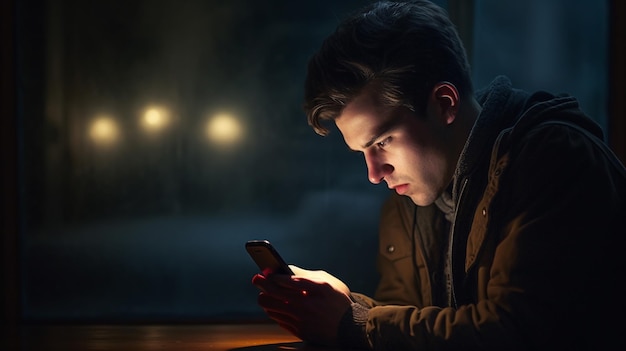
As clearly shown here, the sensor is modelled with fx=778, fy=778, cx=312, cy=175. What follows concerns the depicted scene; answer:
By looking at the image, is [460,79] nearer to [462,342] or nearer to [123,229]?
[462,342]

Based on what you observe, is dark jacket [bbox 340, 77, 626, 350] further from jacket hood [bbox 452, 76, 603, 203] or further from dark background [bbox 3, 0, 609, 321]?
dark background [bbox 3, 0, 609, 321]

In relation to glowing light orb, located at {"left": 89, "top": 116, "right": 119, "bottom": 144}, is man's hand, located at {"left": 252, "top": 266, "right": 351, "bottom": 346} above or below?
below

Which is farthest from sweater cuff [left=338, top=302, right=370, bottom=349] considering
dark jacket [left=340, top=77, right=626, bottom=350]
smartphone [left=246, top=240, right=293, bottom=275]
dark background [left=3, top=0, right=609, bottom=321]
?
dark background [left=3, top=0, right=609, bottom=321]

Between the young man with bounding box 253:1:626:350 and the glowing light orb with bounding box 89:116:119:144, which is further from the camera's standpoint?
the glowing light orb with bounding box 89:116:119:144

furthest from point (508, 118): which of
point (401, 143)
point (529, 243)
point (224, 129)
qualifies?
point (224, 129)

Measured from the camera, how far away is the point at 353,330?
135 cm

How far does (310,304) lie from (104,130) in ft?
2.94

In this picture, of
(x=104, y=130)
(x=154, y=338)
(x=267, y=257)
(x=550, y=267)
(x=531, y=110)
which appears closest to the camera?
(x=550, y=267)

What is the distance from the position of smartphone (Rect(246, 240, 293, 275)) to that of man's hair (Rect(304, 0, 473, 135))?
28 centimetres

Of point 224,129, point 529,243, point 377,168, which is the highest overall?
point 224,129

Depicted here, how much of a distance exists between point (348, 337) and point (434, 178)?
36cm

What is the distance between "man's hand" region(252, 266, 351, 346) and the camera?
1.37m

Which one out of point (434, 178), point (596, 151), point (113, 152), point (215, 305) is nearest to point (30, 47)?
point (113, 152)

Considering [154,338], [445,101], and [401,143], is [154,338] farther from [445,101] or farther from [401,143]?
[445,101]
